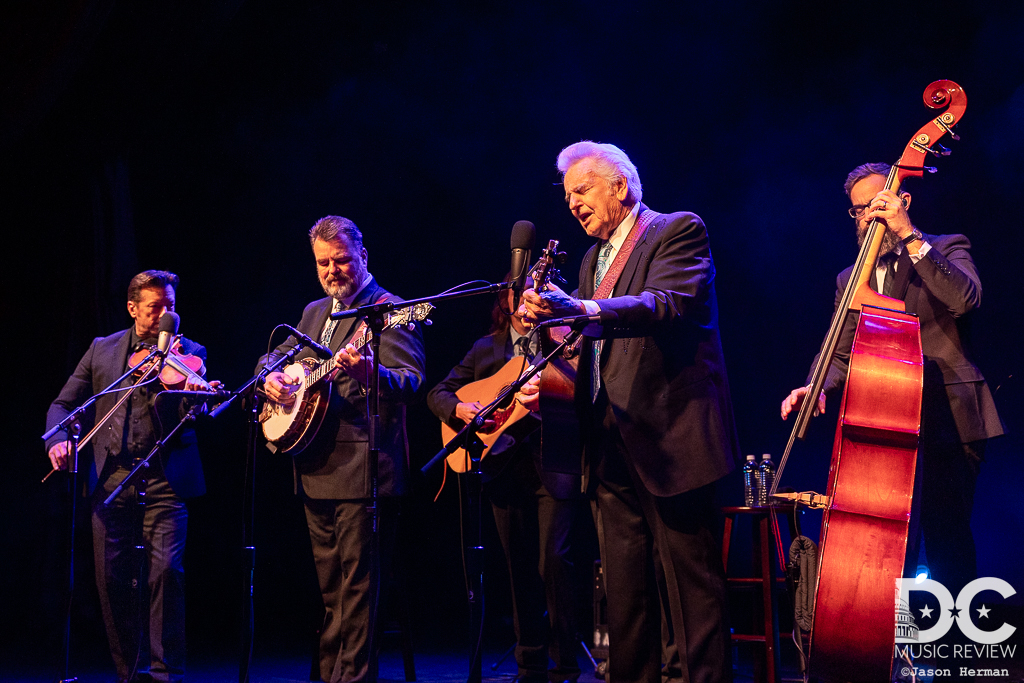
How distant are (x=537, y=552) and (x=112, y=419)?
87.8 inches

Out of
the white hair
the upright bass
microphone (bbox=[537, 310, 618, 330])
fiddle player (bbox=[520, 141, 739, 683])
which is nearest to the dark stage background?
the upright bass

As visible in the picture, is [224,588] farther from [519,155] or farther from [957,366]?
[957,366]

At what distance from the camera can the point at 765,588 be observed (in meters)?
3.74

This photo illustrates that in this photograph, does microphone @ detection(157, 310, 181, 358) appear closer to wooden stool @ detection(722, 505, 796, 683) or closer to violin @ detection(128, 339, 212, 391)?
violin @ detection(128, 339, 212, 391)

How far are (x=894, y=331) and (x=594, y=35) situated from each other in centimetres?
335

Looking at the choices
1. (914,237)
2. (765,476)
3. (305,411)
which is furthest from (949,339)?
(305,411)

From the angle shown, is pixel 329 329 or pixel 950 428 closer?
pixel 950 428

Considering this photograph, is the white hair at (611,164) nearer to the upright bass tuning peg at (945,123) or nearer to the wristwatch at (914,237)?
the wristwatch at (914,237)

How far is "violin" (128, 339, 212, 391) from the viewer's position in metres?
4.18

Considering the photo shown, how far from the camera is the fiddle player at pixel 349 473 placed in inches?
146

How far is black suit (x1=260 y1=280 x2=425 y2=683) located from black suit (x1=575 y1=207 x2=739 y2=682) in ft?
4.32

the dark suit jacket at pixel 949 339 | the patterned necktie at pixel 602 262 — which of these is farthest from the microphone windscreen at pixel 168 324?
the dark suit jacket at pixel 949 339

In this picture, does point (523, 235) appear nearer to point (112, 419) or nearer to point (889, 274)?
point (889, 274)

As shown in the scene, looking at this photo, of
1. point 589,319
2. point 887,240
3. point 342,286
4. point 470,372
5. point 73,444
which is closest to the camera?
point 589,319
